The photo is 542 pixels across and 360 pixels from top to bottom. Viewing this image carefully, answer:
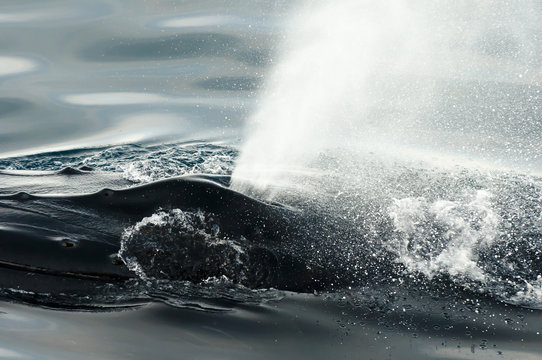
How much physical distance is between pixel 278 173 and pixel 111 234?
246cm

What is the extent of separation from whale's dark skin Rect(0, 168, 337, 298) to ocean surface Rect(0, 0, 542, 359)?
0.02 meters

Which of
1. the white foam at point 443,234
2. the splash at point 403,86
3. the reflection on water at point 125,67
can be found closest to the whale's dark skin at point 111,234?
the white foam at point 443,234

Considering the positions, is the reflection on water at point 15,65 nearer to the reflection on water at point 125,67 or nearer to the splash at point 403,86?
the reflection on water at point 125,67

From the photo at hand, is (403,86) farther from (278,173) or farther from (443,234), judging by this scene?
(443,234)

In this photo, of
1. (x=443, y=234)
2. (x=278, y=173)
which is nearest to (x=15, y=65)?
(x=278, y=173)

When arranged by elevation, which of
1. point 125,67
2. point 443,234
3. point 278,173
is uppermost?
point 125,67

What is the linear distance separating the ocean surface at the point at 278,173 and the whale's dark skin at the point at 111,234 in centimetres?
2

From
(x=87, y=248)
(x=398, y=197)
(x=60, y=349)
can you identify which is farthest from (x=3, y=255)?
(x=398, y=197)

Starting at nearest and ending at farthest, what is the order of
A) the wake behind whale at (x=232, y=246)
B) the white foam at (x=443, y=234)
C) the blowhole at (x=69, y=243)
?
the wake behind whale at (x=232, y=246) → the blowhole at (x=69, y=243) → the white foam at (x=443, y=234)

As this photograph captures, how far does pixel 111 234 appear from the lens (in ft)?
21.2

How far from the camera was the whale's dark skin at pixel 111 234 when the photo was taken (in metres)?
6.25

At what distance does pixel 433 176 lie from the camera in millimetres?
8992

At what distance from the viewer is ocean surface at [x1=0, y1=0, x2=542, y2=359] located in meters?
5.89

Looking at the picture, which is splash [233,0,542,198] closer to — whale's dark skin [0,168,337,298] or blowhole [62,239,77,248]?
whale's dark skin [0,168,337,298]
